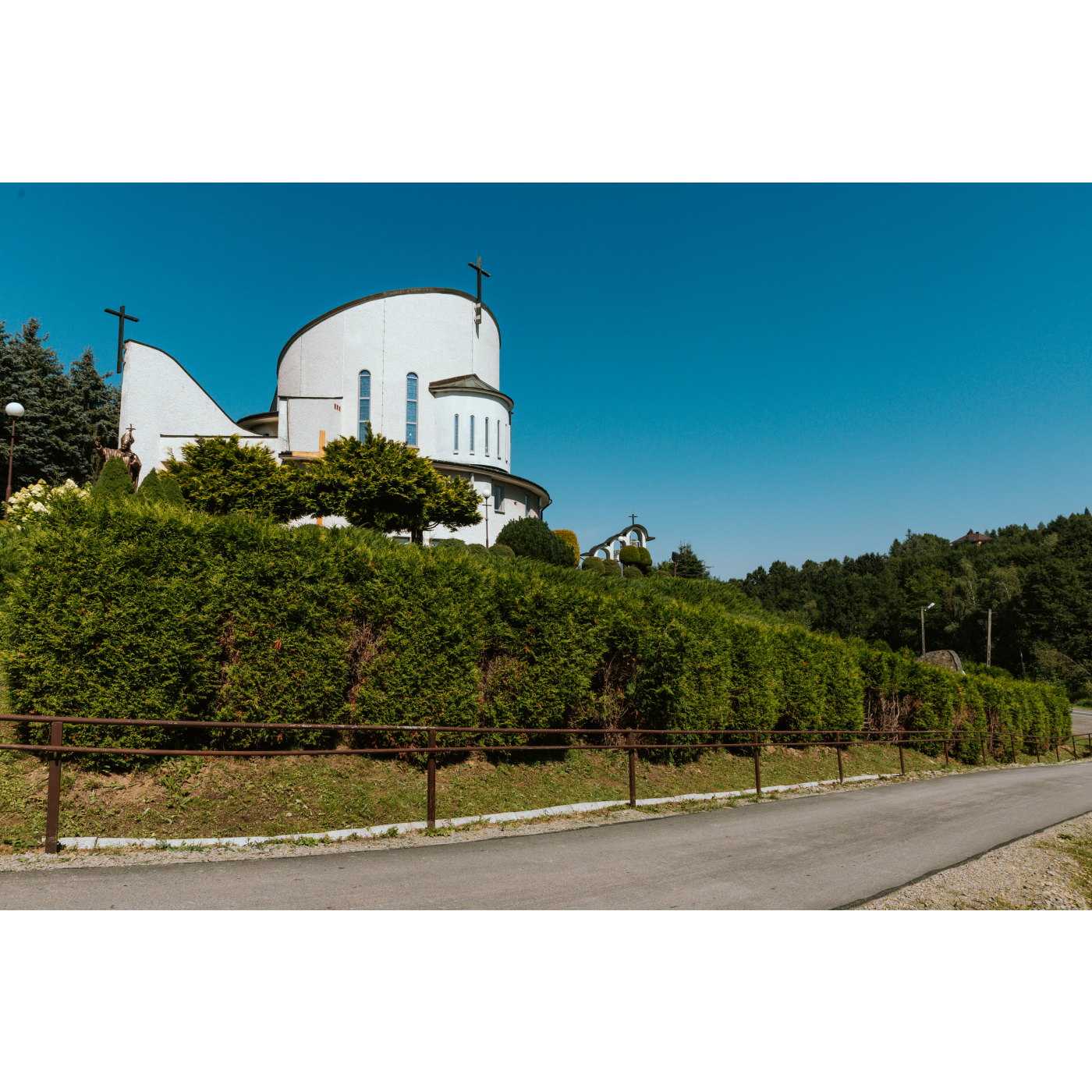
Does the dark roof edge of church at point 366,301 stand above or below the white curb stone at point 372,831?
above

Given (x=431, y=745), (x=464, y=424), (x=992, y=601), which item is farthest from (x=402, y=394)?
(x=992, y=601)

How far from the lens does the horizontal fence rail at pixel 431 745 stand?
18.1ft

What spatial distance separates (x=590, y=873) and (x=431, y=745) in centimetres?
224

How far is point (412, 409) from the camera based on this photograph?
36.8 meters

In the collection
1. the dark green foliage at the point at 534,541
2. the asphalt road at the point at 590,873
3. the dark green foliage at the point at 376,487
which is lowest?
the asphalt road at the point at 590,873

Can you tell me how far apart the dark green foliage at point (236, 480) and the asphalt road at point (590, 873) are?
60.5 feet

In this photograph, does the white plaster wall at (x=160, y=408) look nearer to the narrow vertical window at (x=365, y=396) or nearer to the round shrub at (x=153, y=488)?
the narrow vertical window at (x=365, y=396)

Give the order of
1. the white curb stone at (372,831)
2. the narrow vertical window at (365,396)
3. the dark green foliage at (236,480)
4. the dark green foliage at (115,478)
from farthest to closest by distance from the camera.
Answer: the narrow vertical window at (365,396) → the dark green foliage at (236,480) → the dark green foliage at (115,478) → the white curb stone at (372,831)

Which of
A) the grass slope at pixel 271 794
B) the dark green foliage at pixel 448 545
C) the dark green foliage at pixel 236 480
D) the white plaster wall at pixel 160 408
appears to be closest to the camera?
the grass slope at pixel 271 794

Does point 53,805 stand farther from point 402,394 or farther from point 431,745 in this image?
point 402,394

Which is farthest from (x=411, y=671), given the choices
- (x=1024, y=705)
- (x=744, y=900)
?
(x=1024, y=705)

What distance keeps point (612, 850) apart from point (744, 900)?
162 cm

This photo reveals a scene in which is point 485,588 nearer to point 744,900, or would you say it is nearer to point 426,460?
point 744,900

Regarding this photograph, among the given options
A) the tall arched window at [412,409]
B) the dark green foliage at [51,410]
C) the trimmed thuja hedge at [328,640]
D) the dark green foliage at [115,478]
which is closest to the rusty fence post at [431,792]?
the trimmed thuja hedge at [328,640]
